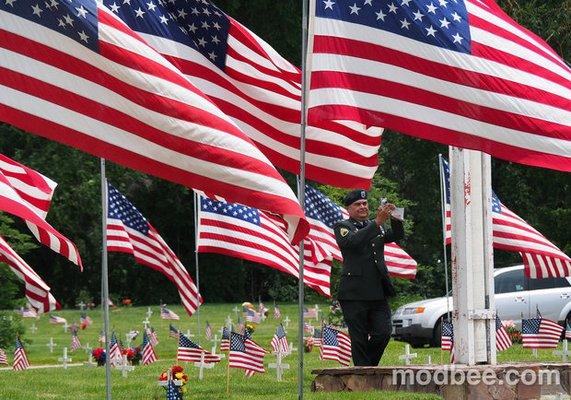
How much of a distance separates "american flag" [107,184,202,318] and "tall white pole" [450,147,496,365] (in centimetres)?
541

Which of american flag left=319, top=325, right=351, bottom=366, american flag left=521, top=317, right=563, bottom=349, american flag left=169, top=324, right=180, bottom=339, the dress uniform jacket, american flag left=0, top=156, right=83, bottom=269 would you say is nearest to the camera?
the dress uniform jacket

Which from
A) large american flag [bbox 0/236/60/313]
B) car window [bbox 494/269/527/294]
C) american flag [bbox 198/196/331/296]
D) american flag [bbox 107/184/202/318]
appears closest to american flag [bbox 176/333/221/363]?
american flag [bbox 198/196/331/296]

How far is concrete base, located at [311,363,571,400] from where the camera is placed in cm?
1202

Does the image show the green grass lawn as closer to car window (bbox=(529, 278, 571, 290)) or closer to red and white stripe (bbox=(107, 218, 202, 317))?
red and white stripe (bbox=(107, 218, 202, 317))

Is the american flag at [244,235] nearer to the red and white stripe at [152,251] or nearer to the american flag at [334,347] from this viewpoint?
the american flag at [334,347]

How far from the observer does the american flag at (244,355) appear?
14312 millimetres

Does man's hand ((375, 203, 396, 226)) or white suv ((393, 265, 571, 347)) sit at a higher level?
white suv ((393, 265, 571, 347))

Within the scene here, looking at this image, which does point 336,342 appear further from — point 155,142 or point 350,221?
point 155,142

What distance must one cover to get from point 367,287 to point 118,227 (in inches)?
213

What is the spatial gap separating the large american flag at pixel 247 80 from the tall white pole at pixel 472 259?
4.95 ft

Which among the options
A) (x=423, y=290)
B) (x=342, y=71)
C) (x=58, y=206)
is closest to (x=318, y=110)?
(x=342, y=71)

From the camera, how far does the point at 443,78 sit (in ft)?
30.7

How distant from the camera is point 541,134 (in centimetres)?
925

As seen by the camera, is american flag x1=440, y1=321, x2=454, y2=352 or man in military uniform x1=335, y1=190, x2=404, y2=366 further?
american flag x1=440, y1=321, x2=454, y2=352
